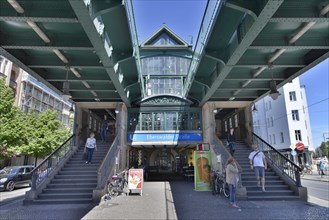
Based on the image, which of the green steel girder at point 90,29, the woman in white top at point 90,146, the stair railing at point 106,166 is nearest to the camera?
the green steel girder at point 90,29

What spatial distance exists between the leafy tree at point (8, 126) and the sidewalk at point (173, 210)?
1019 centimetres

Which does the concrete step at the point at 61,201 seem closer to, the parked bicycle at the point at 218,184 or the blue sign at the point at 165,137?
the parked bicycle at the point at 218,184

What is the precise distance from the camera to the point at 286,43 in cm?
709

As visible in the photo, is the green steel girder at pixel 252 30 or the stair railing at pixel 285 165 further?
the stair railing at pixel 285 165

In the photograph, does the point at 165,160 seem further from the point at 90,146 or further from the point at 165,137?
the point at 90,146

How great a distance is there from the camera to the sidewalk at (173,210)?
673 cm

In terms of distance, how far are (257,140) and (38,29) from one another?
1327cm

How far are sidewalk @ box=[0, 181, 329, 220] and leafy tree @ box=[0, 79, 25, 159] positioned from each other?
10.2 m

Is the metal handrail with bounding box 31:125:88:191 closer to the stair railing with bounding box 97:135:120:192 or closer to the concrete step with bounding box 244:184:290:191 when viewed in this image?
the stair railing with bounding box 97:135:120:192

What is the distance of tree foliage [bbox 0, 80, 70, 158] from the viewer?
55.5ft

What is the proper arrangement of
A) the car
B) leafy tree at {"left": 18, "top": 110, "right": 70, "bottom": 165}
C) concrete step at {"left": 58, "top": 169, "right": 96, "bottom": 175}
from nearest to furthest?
1. concrete step at {"left": 58, "top": 169, "right": 96, "bottom": 175}
2. the car
3. leafy tree at {"left": 18, "top": 110, "right": 70, "bottom": 165}

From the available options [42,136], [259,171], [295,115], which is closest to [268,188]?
[259,171]

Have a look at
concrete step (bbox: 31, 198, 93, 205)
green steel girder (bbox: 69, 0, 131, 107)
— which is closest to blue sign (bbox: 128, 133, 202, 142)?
concrete step (bbox: 31, 198, 93, 205)

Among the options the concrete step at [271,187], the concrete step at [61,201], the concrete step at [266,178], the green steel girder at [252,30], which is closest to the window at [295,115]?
the concrete step at [266,178]
